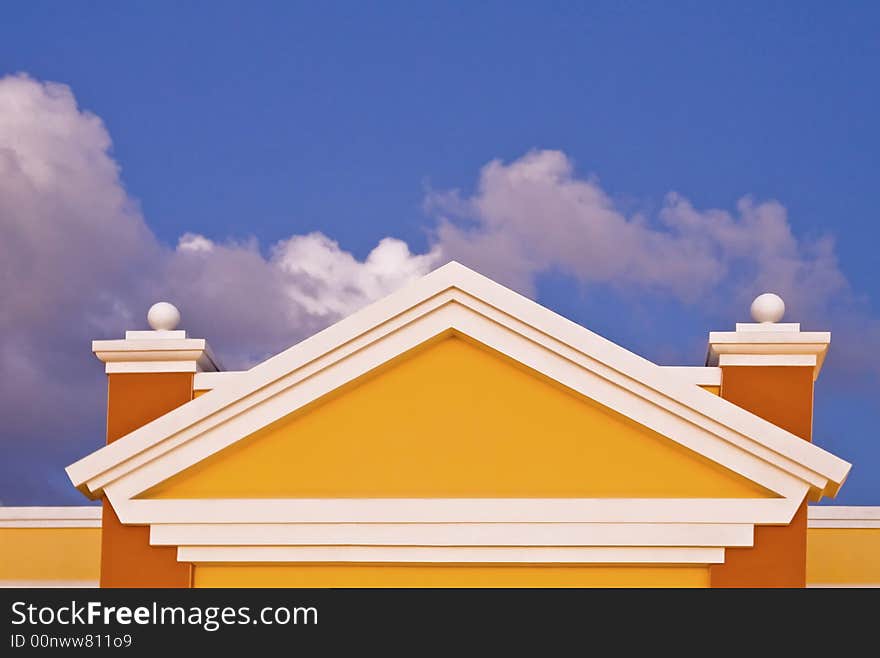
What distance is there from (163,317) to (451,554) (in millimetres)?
3696

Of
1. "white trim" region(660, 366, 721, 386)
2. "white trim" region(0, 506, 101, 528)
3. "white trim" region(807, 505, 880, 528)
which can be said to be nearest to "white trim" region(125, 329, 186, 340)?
"white trim" region(660, 366, 721, 386)

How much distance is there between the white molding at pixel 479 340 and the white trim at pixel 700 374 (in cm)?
95

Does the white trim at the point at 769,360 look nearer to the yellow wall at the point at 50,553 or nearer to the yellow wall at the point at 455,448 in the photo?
the yellow wall at the point at 455,448

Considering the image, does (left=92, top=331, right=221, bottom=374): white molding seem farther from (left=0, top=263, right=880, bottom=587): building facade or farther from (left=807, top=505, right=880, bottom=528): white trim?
(left=807, top=505, right=880, bottom=528): white trim

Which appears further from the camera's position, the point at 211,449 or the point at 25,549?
the point at 25,549

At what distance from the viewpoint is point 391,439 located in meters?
10.4

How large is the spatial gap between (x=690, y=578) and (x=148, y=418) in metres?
5.31

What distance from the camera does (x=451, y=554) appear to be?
10.4 m

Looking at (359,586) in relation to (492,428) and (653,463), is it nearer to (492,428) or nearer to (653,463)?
(492,428)

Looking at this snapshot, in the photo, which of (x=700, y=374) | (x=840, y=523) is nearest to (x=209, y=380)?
(x=700, y=374)

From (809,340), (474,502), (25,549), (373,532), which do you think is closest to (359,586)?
(373,532)
